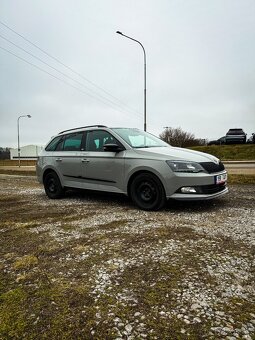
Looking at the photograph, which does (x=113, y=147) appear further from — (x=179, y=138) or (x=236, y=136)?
(x=179, y=138)

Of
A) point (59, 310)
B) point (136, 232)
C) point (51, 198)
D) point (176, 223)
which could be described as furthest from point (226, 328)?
point (51, 198)

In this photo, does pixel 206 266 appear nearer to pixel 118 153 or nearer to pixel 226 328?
pixel 226 328

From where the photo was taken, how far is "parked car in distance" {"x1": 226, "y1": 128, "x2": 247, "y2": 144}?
30.4 metres

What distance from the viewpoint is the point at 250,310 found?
229 cm

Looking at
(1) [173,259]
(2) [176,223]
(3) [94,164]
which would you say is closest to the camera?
(1) [173,259]

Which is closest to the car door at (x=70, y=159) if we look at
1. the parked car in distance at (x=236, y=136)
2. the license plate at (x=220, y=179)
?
the license plate at (x=220, y=179)

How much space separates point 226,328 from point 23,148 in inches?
4675

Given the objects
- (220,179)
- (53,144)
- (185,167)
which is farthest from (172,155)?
(53,144)

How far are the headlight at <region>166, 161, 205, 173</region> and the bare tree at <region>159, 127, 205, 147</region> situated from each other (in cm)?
4607

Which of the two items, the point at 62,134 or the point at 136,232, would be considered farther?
the point at 62,134

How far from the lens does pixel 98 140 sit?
22.4 ft

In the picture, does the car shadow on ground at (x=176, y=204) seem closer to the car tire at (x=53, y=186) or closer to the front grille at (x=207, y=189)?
the front grille at (x=207, y=189)

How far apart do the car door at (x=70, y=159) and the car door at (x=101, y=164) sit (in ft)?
0.69

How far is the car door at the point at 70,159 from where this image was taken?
7113mm
